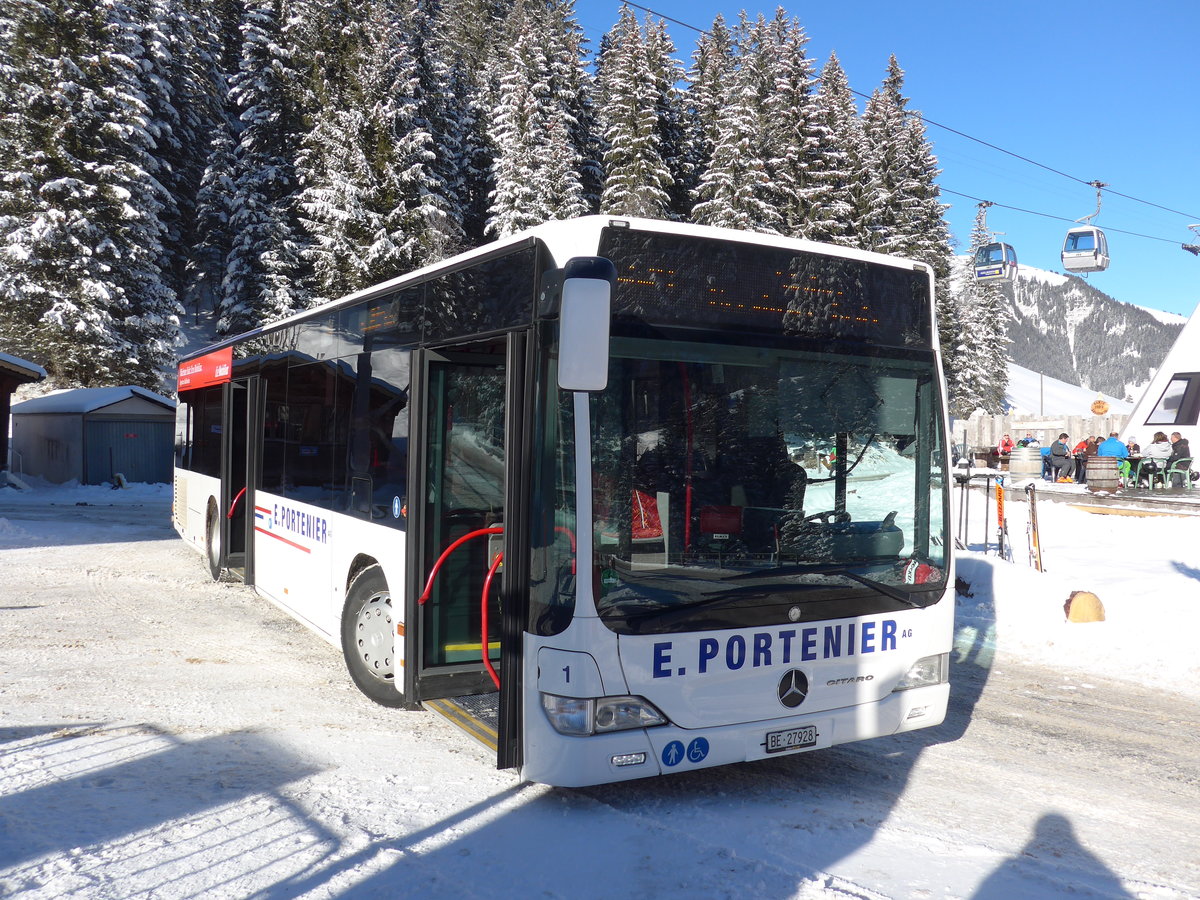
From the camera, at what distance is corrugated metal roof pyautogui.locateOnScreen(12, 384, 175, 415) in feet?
90.5

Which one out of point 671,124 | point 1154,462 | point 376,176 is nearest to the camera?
point 1154,462

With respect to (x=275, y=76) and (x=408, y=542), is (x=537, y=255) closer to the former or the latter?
(x=408, y=542)

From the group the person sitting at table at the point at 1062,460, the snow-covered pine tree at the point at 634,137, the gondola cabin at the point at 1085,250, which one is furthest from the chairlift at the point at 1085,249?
the snow-covered pine tree at the point at 634,137

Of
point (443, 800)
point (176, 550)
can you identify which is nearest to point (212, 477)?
point (176, 550)

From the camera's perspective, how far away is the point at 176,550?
565 inches

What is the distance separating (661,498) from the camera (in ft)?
14.3

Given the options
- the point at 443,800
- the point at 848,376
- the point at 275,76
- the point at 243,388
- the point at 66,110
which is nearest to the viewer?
the point at 443,800

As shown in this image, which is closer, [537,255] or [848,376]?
[537,255]

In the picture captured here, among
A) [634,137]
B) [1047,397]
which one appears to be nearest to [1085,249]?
[634,137]

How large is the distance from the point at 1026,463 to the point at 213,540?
95.2 feet

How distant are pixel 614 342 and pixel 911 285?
2.03m

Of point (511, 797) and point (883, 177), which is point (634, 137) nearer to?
point (883, 177)

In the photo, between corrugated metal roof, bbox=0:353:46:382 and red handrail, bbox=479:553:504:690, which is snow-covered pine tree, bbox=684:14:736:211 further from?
red handrail, bbox=479:553:504:690

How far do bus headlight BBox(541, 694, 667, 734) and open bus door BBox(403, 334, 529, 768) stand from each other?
3.49 feet
